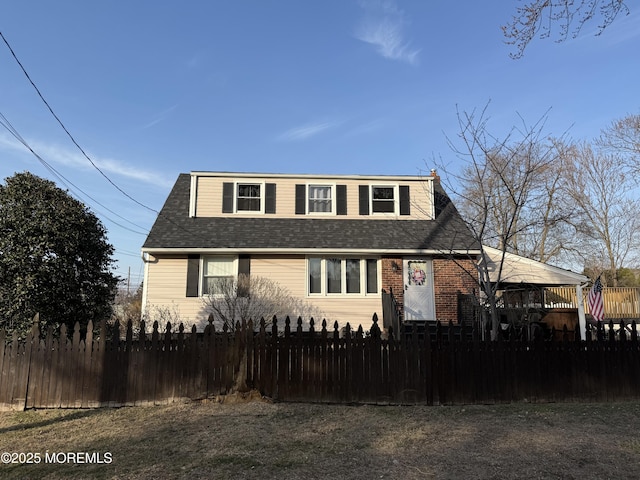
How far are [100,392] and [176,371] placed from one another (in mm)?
1176

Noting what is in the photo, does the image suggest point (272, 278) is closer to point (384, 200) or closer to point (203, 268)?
point (203, 268)

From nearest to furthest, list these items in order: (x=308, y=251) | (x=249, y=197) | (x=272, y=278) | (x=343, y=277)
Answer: (x=308, y=251) < (x=272, y=278) < (x=343, y=277) < (x=249, y=197)

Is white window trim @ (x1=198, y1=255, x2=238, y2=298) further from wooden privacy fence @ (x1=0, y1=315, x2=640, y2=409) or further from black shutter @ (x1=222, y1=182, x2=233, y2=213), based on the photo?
wooden privacy fence @ (x1=0, y1=315, x2=640, y2=409)

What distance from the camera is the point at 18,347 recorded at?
6.86m

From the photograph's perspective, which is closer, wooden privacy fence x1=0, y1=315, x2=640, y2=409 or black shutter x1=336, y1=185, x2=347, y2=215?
wooden privacy fence x1=0, y1=315, x2=640, y2=409

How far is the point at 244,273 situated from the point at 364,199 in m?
5.25

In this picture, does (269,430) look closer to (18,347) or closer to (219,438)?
(219,438)

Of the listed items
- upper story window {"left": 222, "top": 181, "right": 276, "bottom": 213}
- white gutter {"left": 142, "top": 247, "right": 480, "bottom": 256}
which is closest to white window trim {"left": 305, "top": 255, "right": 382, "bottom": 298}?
white gutter {"left": 142, "top": 247, "right": 480, "bottom": 256}

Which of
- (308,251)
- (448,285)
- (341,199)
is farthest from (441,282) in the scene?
(341,199)

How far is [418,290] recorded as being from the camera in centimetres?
1465

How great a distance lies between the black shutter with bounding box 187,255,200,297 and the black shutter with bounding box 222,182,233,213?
229 centimetres

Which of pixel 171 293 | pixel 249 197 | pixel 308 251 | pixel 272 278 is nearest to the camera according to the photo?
pixel 171 293

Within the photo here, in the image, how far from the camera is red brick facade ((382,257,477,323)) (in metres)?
14.4

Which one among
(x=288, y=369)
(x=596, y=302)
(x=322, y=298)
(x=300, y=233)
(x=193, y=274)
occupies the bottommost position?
(x=288, y=369)
